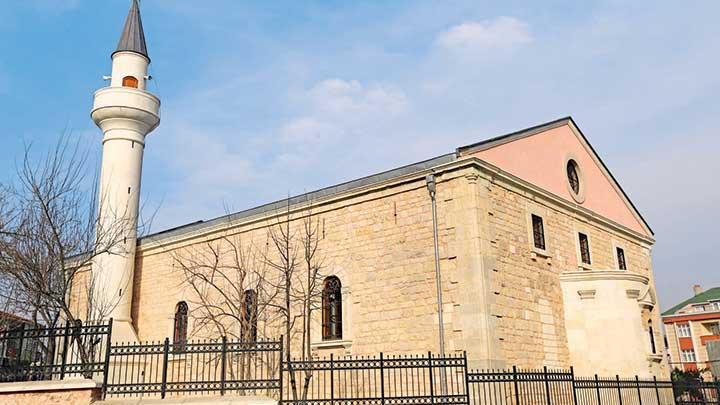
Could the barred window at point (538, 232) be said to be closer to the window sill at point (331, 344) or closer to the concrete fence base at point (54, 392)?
the window sill at point (331, 344)

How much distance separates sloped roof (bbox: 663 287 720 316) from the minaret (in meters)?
56.1

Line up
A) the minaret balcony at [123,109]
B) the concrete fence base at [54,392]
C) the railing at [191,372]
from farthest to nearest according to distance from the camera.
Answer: the minaret balcony at [123,109] → the railing at [191,372] → the concrete fence base at [54,392]

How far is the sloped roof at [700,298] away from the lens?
201 ft

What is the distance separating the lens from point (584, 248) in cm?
2009

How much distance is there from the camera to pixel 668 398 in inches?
759

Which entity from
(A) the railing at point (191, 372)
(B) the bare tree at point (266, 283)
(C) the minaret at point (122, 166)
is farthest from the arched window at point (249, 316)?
(C) the minaret at point (122, 166)

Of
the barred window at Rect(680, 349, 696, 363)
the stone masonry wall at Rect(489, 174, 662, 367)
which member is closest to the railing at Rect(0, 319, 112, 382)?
the stone masonry wall at Rect(489, 174, 662, 367)

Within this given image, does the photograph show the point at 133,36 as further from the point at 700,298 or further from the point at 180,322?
the point at 700,298

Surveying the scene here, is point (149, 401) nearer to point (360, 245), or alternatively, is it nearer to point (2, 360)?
point (2, 360)

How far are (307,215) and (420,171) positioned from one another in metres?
4.31

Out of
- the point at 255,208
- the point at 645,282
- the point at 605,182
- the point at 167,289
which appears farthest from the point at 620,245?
the point at 167,289

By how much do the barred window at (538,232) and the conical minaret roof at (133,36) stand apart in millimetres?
16250

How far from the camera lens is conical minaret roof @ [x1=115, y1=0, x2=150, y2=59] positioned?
23898mm

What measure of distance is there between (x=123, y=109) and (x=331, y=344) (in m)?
12.0
